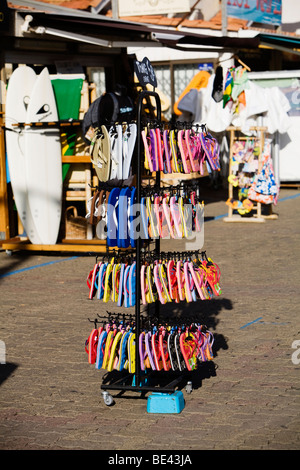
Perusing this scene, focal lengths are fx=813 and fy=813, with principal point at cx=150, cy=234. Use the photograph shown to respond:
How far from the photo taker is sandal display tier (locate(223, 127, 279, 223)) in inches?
520

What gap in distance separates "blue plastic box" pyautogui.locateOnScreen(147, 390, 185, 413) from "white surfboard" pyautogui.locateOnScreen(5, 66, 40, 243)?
6027mm

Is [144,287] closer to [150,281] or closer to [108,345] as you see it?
[150,281]

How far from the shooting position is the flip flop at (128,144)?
5.25 meters

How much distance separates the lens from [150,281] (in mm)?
5242

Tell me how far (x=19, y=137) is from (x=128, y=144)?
5733mm

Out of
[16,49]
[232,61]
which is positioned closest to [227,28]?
[232,61]

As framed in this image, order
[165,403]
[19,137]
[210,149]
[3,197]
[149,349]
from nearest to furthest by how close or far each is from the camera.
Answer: [165,403] → [149,349] → [210,149] → [19,137] → [3,197]

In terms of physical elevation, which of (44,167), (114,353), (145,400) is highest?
(44,167)

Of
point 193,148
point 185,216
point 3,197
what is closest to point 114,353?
point 185,216

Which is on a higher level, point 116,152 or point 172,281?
point 116,152

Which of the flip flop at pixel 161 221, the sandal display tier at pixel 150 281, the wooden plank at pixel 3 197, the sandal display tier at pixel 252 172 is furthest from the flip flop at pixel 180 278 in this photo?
the sandal display tier at pixel 252 172

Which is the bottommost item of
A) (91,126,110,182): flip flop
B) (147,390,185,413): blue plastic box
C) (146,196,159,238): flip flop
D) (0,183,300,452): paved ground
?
(0,183,300,452): paved ground

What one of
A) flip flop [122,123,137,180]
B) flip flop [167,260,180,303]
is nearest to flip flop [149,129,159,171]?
flip flop [122,123,137,180]

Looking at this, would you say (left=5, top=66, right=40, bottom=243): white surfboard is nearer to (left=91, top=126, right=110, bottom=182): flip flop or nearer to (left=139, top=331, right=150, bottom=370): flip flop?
(left=91, top=126, right=110, bottom=182): flip flop
